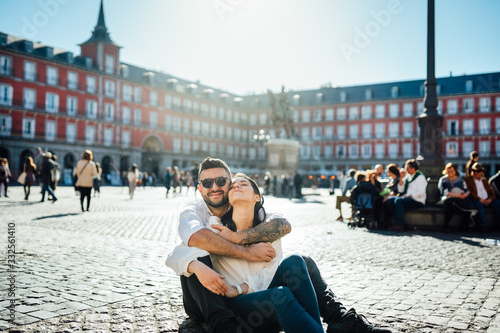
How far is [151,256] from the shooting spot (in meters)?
5.32

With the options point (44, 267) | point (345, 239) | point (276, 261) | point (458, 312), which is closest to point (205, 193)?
point (276, 261)

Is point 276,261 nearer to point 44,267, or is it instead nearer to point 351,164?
point 44,267

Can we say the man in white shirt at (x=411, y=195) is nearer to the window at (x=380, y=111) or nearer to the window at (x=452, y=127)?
the window at (x=452, y=127)

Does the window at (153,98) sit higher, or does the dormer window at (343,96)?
the dormer window at (343,96)

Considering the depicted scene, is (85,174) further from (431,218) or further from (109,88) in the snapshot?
(109,88)

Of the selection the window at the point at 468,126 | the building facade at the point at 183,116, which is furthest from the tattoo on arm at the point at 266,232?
the window at the point at 468,126

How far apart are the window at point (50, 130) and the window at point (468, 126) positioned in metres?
46.0

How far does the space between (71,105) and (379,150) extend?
37666 millimetres

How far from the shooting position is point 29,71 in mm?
38719

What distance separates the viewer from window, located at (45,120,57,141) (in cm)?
3992

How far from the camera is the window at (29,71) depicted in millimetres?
38469

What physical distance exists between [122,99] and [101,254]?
1743 inches

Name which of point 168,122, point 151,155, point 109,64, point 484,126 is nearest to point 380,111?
point 484,126

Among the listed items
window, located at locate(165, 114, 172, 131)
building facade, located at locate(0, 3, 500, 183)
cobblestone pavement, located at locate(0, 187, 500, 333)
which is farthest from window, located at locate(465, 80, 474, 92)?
cobblestone pavement, located at locate(0, 187, 500, 333)
